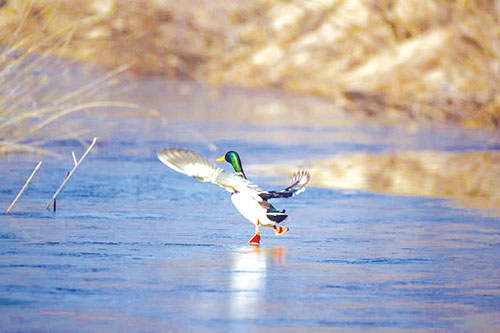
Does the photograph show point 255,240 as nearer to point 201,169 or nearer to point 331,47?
point 201,169

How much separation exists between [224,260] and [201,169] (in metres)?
0.62

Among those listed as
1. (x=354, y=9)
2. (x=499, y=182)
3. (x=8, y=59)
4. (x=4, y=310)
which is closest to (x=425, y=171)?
→ (x=499, y=182)

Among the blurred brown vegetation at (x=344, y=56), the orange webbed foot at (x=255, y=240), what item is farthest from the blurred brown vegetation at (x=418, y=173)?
the orange webbed foot at (x=255, y=240)

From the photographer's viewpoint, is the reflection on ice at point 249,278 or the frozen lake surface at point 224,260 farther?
the reflection on ice at point 249,278

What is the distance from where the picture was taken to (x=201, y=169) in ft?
26.3

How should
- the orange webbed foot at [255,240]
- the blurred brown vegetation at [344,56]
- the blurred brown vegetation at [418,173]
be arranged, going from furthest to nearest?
the blurred brown vegetation at [344,56], the blurred brown vegetation at [418,173], the orange webbed foot at [255,240]

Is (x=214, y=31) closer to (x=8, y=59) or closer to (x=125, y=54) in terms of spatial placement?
(x=125, y=54)

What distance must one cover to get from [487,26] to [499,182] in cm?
674

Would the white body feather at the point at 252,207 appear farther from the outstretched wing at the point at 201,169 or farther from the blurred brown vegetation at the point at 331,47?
the blurred brown vegetation at the point at 331,47

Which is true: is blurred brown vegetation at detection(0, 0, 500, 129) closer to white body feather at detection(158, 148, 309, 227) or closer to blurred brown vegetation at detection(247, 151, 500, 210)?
blurred brown vegetation at detection(247, 151, 500, 210)

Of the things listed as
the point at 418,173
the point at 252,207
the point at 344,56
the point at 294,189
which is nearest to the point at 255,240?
the point at 252,207

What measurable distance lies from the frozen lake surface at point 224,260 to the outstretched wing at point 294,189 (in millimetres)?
383

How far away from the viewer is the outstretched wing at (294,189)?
26.1ft

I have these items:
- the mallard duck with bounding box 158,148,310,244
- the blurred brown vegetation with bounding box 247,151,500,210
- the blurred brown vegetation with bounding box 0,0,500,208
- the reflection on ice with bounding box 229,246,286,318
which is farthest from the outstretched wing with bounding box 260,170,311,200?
the blurred brown vegetation with bounding box 247,151,500,210
